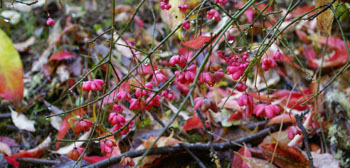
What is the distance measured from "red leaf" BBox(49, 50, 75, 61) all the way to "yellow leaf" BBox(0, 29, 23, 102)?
4.72ft

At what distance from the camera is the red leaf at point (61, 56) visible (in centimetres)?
185

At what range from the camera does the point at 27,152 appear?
1267 millimetres

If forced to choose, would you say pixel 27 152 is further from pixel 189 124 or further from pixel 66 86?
pixel 189 124

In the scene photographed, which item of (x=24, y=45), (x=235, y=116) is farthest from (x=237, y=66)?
(x=24, y=45)

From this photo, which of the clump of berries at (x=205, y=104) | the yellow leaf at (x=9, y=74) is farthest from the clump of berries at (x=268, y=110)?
the yellow leaf at (x=9, y=74)

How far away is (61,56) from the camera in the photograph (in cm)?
187

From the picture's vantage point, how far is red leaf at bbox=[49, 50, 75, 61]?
6.08 feet

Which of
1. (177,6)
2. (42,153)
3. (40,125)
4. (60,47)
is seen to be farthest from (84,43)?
(177,6)

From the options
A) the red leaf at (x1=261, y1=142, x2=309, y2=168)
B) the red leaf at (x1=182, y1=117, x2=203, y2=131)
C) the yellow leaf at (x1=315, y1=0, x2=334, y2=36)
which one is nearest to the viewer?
the yellow leaf at (x1=315, y1=0, x2=334, y2=36)

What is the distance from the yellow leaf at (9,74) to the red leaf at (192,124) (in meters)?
0.94

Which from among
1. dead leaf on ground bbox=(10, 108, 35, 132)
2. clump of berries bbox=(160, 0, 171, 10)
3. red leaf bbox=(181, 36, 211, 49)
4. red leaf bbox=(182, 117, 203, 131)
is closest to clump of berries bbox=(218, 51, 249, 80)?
red leaf bbox=(181, 36, 211, 49)

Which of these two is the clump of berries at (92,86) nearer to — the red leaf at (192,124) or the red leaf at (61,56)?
the red leaf at (192,124)

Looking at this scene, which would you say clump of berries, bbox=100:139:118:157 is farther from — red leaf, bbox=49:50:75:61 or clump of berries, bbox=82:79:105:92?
red leaf, bbox=49:50:75:61

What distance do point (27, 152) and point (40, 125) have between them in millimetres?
271
